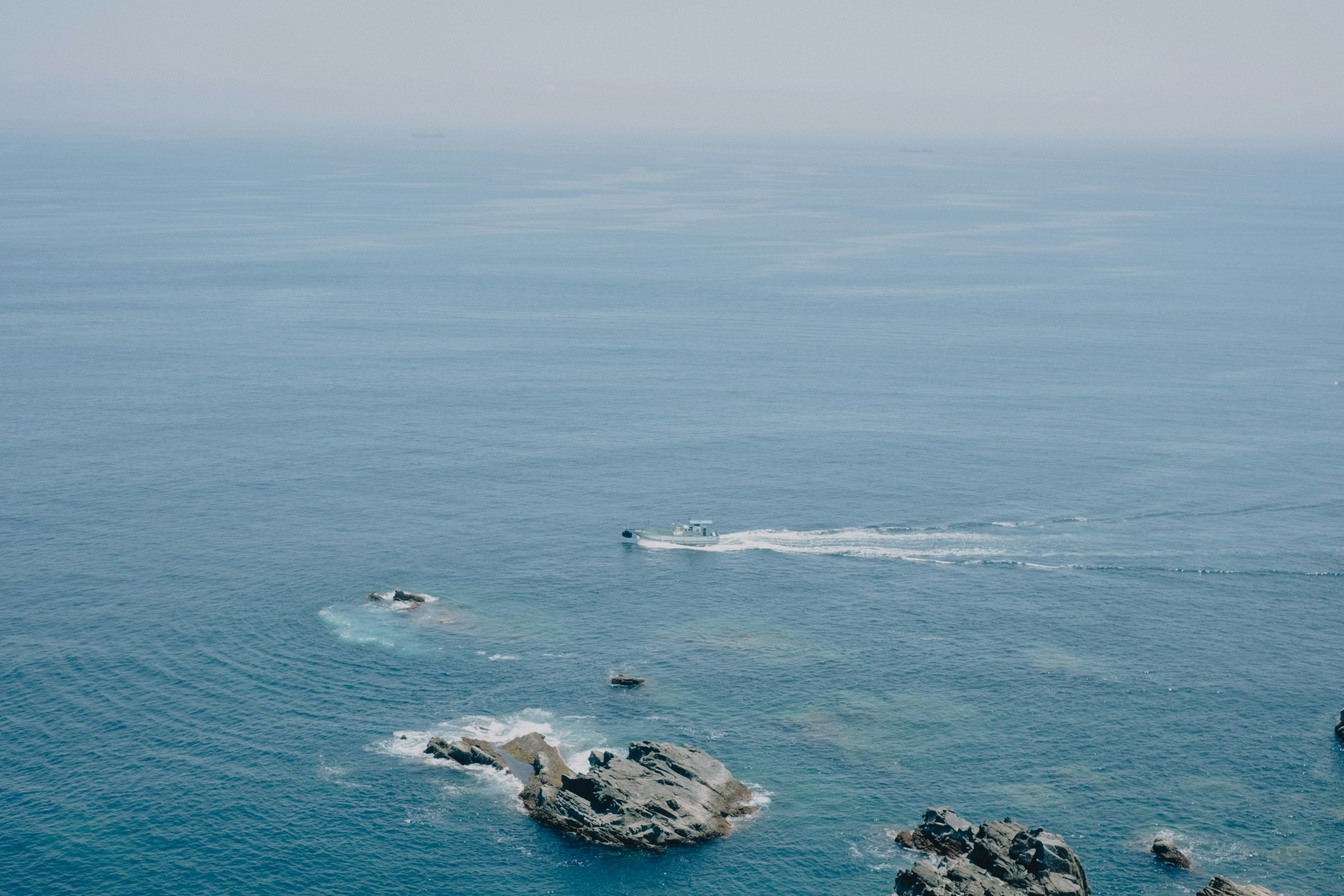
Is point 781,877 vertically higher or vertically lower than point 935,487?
lower

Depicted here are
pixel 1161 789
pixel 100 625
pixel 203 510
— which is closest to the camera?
pixel 1161 789

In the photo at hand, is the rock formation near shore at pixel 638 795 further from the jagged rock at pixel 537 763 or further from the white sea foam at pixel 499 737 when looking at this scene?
the white sea foam at pixel 499 737

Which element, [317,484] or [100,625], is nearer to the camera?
[100,625]

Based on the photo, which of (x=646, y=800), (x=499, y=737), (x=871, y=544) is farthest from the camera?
(x=871, y=544)

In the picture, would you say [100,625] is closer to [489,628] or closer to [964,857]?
[489,628]

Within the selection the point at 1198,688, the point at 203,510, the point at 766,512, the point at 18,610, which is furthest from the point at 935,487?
the point at 18,610

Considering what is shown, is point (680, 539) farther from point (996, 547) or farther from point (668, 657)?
point (996, 547)

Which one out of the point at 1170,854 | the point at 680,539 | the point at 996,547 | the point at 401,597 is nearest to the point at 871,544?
the point at 996,547
